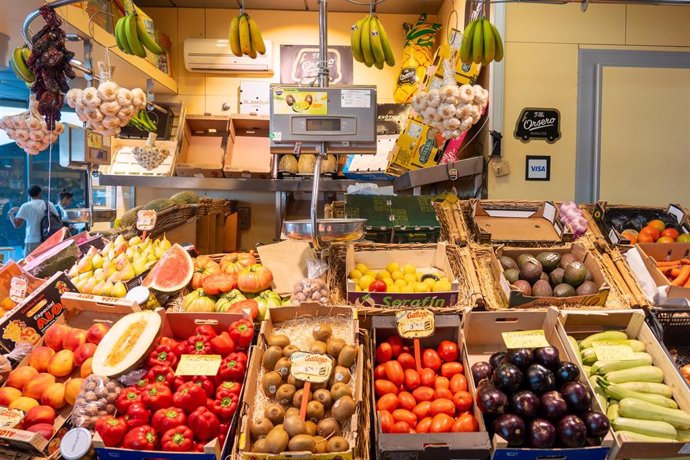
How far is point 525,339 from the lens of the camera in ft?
6.36

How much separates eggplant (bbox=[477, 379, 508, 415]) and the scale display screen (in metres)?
1.13

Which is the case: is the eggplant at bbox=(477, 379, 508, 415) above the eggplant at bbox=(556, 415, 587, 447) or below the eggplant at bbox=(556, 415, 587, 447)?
above

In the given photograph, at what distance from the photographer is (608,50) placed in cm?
366

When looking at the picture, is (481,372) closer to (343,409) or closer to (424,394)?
(424,394)

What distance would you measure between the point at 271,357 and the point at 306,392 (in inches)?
8.9

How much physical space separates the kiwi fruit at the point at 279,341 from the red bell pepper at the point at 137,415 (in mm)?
509

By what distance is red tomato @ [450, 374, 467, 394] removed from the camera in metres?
1.83

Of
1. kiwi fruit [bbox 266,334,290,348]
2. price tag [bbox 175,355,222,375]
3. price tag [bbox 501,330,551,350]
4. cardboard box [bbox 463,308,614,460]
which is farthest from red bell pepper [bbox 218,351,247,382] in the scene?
price tag [bbox 501,330,551,350]

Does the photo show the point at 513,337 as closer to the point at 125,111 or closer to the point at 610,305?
the point at 610,305

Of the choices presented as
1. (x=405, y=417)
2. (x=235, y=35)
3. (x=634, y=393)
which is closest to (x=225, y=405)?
(x=405, y=417)

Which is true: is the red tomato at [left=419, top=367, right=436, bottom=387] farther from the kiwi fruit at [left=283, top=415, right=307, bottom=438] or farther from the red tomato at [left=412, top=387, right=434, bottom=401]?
the kiwi fruit at [left=283, top=415, right=307, bottom=438]

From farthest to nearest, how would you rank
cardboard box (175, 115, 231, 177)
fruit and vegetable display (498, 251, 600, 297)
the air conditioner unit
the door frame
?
the air conditioner unit
cardboard box (175, 115, 231, 177)
the door frame
fruit and vegetable display (498, 251, 600, 297)

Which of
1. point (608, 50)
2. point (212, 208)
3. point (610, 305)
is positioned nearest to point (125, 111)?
point (212, 208)

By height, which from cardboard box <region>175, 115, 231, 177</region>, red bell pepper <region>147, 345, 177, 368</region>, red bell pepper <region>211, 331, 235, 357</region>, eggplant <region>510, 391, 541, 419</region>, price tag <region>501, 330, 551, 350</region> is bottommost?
eggplant <region>510, 391, 541, 419</region>
